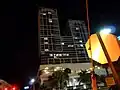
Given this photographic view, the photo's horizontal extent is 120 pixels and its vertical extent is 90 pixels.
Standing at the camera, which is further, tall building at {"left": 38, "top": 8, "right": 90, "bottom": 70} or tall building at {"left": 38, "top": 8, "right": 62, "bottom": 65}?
tall building at {"left": 38, "top": 8, "right": 62, "bottom": 65}

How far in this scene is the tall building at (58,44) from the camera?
89.3 metres

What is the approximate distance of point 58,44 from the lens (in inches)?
3784

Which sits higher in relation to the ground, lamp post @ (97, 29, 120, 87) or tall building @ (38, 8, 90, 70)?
tall building @ (38, 8, 90, 70)

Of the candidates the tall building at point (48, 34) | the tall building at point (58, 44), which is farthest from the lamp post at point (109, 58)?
the tall building at point (48, 34)

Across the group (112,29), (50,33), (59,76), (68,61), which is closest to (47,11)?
(50,33)

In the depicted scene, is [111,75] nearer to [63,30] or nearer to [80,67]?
[80,67]

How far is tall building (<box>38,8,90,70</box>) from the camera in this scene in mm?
89312

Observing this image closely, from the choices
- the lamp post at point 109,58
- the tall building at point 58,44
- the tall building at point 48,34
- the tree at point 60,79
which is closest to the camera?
the lamp post at point 109,58

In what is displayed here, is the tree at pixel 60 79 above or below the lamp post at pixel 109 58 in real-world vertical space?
above

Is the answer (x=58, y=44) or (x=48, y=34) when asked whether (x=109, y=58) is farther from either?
(x=48, y=34)

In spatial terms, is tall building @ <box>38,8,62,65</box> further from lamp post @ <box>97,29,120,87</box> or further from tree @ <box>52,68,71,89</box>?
lamp post @ <box>97,29,120,87</box>

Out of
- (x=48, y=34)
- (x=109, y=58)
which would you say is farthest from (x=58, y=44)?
(x=109, y=58)

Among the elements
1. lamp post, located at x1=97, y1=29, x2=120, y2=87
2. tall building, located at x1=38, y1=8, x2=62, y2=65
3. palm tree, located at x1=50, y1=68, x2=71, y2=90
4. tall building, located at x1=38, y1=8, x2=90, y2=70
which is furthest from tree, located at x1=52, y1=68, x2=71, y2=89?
lamp post, located at x1=97, y1=29, x2=120, y2=87

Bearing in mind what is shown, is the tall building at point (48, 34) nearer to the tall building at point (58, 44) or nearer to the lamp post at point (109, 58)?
the tall building at point (58, 44)
